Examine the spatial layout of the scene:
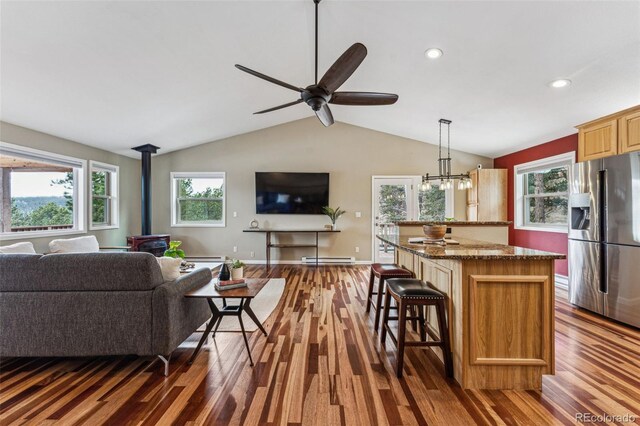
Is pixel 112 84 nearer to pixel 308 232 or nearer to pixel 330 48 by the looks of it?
pixel 330 48

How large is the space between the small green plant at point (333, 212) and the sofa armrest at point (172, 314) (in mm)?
4061

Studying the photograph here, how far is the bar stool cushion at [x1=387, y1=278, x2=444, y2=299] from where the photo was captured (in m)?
2.05

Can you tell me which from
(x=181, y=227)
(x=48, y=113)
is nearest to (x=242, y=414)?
(x=48, y=113)

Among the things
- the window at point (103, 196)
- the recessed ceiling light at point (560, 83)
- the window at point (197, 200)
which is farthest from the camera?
the window at point (197, 200)

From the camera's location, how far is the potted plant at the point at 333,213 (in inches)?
245

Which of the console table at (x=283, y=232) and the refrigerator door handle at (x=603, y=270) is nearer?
the refrigerator door handle at (x=603, y=270)

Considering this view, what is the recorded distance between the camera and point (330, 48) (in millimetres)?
3432

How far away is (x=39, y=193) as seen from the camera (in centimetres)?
436

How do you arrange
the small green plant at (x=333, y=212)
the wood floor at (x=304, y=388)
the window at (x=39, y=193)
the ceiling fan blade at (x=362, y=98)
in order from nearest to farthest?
the wood floor at (x=304, y=388)
the ceiling fan blade at (x=362, y=98)
the window at (x=39, y=193)
the small green plant at (x=333, y=212)

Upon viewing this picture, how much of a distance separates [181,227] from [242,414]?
5.63 metres

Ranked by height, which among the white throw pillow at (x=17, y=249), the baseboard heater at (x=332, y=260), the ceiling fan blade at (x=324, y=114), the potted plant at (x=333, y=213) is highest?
the ceiling fan blade at (x=324, y=114)

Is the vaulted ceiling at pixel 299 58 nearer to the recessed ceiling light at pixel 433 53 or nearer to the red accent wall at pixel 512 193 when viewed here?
the recessed ceiling light at pixel 433 53

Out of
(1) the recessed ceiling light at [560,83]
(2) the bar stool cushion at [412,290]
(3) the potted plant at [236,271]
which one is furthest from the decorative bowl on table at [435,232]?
(1) the recessed ceiling light at [560,83]

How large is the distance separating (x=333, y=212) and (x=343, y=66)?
4257 mm
